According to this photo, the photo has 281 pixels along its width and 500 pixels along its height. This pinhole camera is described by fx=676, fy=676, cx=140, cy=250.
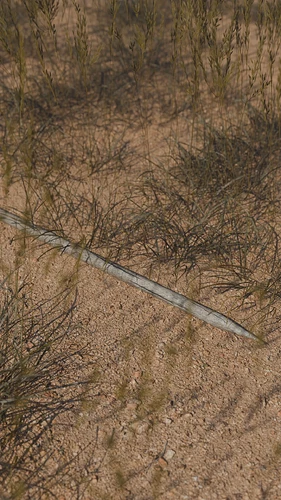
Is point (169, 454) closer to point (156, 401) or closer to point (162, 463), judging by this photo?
point (162, 463)

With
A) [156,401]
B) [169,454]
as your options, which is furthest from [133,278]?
[169,454]

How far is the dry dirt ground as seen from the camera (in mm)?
2238

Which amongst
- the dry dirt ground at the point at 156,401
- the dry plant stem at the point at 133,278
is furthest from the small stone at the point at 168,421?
the dry plant stem at the point at 133,278

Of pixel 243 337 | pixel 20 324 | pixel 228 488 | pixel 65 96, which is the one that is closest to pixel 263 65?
pixel 65 96

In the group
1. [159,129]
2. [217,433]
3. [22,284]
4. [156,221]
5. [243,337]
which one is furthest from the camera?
[159,129]

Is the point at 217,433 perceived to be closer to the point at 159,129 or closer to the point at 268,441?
the point at 268,441

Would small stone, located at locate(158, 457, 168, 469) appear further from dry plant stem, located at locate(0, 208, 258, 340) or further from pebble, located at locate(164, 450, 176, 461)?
dry plant stem, located at locate(0, 208, 258, 340)

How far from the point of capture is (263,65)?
4465mm

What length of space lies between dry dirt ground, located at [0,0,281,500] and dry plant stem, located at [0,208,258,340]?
38 mm

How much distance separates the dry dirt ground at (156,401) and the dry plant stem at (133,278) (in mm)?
38

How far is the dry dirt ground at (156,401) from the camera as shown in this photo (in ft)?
7.34

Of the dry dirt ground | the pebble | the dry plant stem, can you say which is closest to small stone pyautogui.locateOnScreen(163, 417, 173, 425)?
the dry dirt ground

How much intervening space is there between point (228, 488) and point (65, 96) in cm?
273

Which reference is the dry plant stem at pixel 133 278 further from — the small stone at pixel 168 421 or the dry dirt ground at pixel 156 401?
the small stone at pixel 168 421
